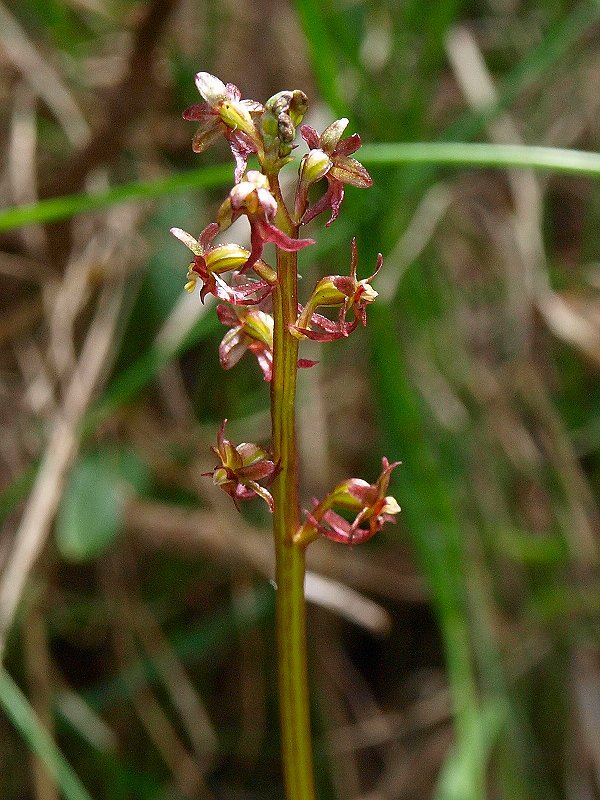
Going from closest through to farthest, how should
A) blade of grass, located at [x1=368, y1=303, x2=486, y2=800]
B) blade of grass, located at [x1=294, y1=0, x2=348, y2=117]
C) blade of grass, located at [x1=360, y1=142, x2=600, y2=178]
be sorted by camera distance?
blade of grass, located at [x1=360, y1=142, x2=600, y2=178] < blade of grass, located at [x1=294, y1=0, x2=348, y2=117] < blade of grass, located at [x1=368, y1=303, x2=486, y2=800]

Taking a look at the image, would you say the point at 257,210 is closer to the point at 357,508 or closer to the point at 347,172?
the point at 347,172

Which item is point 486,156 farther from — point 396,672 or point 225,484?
point 396,672

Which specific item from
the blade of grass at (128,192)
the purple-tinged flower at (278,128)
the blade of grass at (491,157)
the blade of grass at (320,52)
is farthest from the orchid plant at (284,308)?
the blade of grass at (320,52)

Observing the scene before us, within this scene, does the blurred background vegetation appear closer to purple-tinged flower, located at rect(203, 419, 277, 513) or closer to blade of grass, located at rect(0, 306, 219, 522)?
blade of grass, located at rect(0, 306, 219, 522)

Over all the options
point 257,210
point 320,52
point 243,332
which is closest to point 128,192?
point 320,52

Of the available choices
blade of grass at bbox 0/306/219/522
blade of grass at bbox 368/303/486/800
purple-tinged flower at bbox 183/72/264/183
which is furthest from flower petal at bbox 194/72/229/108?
blade of grass at bbox 368/303/486/800

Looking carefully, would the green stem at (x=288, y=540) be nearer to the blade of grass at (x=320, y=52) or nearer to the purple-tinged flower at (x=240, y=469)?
the purple-tinged flower at (x=240, y=469)

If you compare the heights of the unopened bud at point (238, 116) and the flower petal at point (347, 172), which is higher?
the unopened bud at point (238, 116)

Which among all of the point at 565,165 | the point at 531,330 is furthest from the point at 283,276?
the point at 531,330
